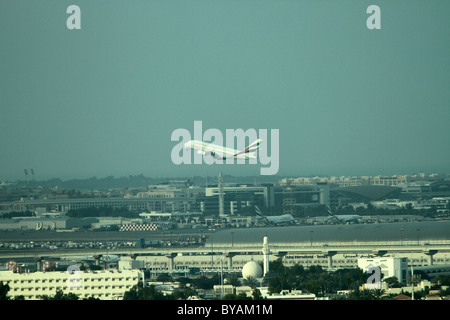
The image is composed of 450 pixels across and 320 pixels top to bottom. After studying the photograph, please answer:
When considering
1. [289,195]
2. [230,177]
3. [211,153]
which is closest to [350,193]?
[289,195]

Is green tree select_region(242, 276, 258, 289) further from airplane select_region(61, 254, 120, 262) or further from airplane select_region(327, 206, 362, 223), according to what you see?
airplane select_region(327, 206, 362, 223)

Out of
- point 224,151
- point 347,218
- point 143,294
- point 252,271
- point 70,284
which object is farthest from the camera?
point 347,218

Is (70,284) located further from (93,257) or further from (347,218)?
(347,218)

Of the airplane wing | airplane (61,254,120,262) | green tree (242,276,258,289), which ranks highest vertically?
the airplane wing

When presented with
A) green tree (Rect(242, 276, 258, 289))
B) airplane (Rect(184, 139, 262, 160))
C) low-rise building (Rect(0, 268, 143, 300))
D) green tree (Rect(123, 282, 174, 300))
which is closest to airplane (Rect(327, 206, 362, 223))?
airplane (Rect(184, 139, 262, 160))

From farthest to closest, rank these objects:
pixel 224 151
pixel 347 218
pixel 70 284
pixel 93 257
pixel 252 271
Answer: pixel 347 218
pixel 93 257
pixel 224 151
pixel 252 271
pixel 70 284

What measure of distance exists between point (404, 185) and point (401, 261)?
7206 cm

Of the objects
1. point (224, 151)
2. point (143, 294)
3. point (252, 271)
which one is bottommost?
point (252, 271)

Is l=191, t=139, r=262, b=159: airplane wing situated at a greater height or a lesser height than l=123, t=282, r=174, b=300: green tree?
Result: greater

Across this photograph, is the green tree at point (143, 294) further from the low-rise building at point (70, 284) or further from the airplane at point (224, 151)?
the airplane at point (224, 151)

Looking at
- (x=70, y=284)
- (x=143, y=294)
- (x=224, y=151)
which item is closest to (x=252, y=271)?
(x=224, y=151)

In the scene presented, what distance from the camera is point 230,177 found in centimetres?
10712

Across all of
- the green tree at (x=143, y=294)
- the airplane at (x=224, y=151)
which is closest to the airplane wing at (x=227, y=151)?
the airplane at (x=224, y=151)
